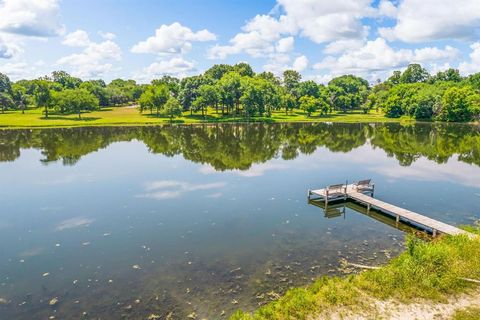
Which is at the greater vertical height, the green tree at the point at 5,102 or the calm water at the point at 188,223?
the green tree at the point at 5,102

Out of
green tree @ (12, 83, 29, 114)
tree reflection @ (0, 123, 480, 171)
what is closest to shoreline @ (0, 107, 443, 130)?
tree reflection @ (0, 123, 480, 171)

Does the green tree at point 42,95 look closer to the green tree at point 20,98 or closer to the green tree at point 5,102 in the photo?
the green tree at point 20,98

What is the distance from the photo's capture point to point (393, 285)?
15758 mm

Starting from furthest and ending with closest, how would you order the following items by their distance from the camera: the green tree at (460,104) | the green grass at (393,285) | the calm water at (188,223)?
the green tree at (460,104)
the calm water at (188,223)
the green grass at (393,285)

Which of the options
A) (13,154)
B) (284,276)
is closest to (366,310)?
(284,276)

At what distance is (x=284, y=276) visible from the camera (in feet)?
59.0

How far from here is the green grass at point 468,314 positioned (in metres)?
13.5

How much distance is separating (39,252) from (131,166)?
78.8 feet

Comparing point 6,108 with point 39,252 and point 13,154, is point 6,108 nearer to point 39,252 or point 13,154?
point 13,154

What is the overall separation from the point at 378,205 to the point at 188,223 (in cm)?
1523

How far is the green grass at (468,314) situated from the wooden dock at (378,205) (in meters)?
8.17

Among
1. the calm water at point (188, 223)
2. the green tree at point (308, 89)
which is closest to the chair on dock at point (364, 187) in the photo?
the calm water at point (188, 223)

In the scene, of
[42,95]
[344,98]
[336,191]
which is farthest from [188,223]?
[344,98]

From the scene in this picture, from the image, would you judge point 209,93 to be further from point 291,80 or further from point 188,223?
point 188,223
